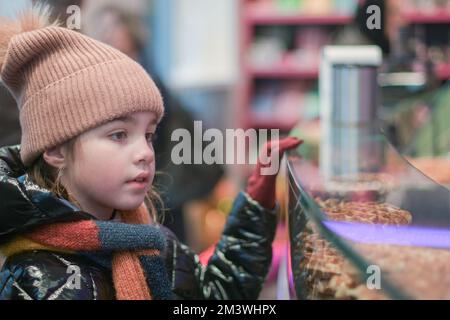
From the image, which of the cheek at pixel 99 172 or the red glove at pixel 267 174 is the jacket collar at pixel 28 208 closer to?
the cheek at pixel 99 172

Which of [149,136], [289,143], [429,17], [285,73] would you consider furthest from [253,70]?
[149,136]

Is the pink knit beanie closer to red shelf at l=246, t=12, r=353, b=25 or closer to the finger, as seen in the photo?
the finger

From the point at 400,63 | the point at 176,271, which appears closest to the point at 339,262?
the point at 176,271

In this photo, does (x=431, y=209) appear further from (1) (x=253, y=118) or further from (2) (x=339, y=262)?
(1) (x=253, y=118)

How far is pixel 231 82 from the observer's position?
4.49 meters

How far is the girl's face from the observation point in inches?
31.9

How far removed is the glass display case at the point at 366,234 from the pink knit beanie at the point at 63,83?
25cm

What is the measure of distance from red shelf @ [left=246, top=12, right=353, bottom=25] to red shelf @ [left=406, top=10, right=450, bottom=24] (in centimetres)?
44

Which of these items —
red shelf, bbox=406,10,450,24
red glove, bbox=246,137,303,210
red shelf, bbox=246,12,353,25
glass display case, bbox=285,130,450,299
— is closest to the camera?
glass display case, bbox=285,130,450,299

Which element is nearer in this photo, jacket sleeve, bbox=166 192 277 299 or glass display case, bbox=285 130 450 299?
glass display case, bbox=285 130 450 299

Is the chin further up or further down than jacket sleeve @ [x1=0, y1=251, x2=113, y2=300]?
further up

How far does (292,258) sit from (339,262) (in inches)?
6.0

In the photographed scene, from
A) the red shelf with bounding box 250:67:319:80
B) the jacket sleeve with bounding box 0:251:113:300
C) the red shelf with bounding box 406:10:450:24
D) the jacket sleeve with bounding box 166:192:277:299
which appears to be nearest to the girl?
the jacket sleeve with bounding box 0:251:113:300

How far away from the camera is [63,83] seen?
2.64ft
